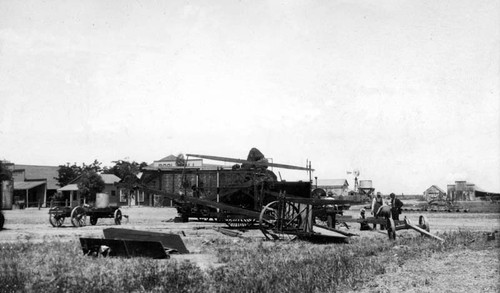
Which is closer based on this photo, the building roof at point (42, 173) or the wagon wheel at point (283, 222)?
the wagon wheel at point (283, 222)

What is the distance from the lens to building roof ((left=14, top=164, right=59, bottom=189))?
66.5m

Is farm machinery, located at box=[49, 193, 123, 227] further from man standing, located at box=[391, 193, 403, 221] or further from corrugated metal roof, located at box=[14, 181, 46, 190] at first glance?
corrugated metal roof, located at box=[14, 181, 46, 190]

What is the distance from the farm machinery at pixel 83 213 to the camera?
22.2m

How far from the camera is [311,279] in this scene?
8219 mm

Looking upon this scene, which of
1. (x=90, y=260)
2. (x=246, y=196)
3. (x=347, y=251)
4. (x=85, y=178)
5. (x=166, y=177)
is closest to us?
(x=90, y=260)

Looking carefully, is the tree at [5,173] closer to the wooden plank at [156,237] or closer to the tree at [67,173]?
the tree at [67,173]

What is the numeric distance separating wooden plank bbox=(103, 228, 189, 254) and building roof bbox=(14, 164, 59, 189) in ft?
189

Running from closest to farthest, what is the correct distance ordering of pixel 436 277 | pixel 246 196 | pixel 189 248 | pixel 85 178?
1. pixel 436 277
2. pixel 189 248
3. pixel 246 196
4. pixel 85 178

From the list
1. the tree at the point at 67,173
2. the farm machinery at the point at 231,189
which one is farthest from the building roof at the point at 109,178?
the farm machinery at the point at 231,189

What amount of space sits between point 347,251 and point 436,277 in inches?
172

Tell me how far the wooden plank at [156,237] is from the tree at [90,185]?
158 ft

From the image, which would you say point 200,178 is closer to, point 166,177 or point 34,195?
point 166,177

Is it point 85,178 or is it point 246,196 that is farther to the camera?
point 85,178

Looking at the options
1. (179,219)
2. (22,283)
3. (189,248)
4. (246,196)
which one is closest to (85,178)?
(179,219)
